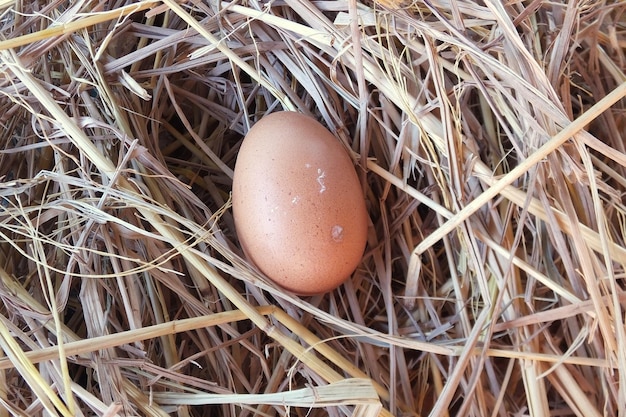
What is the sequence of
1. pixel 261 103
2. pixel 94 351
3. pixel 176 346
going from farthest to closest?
pixel 261 103
pixel 176 346
pixel 94 351

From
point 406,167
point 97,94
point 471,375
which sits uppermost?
point 97,94

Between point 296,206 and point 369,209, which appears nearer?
point 296,206

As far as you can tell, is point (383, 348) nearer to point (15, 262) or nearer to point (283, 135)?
point (283, 135)

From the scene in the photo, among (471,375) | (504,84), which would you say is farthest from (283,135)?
(471,375)
